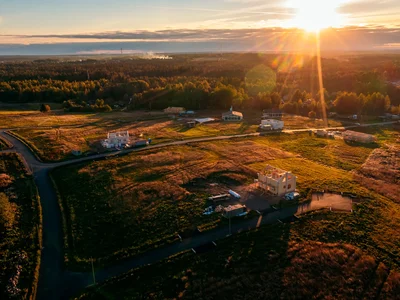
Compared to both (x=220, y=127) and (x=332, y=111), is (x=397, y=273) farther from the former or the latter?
(x=332, y=111)

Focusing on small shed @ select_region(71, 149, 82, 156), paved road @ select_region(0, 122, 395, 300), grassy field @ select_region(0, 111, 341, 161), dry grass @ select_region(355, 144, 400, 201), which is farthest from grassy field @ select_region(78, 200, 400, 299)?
grassy field @ select_region(0, 111, 341, 161)

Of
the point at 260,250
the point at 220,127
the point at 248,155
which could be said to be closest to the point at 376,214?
the point at 260,250

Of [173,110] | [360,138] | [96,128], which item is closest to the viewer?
[360,138]

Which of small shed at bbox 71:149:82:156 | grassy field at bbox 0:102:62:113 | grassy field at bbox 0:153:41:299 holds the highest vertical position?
small shed at bbox 71:149:82:156

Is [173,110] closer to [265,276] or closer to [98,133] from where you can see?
[98,133]

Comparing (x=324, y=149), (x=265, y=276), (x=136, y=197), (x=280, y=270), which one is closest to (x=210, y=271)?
(x=265, y=276)

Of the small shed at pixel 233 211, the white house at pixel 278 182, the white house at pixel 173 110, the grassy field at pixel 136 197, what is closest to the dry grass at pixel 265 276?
the grassy field at pixel 136 197

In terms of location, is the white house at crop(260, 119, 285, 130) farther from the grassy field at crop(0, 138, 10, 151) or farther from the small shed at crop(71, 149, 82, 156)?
the grassy field at crop(0, 138, 10, 151)
